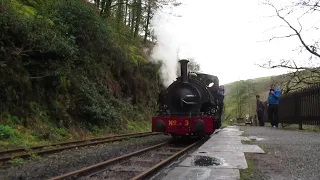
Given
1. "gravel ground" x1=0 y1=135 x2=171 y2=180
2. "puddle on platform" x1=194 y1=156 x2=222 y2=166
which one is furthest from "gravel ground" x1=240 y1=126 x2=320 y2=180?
"gravel ground" x1=0 y1=135 x2=171 y2=180

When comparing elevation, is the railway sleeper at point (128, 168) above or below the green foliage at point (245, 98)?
below

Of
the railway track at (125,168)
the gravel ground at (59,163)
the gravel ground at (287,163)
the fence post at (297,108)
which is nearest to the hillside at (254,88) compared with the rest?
the fence post at (297,108)

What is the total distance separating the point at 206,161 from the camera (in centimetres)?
678

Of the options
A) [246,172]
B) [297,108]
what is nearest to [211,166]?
[246,172]

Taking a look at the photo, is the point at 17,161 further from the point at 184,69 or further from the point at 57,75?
the point at 184,69

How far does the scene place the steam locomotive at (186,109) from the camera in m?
10.8

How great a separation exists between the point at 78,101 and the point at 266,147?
7.71 metres

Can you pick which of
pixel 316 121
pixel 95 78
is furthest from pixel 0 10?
pixel 316 121

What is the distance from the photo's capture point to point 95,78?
1600 centimetres

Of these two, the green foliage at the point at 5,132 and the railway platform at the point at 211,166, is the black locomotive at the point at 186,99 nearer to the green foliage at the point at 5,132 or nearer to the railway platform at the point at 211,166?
the railway platform at the point at 211,166

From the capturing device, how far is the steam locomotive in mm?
10812

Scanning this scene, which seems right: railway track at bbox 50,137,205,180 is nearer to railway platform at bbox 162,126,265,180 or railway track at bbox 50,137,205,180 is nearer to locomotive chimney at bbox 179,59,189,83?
railway platform at bbox 162,126,265,180

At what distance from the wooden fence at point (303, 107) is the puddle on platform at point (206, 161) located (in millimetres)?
8201

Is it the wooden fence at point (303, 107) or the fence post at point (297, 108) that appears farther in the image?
the fence post at point (297, 108)
